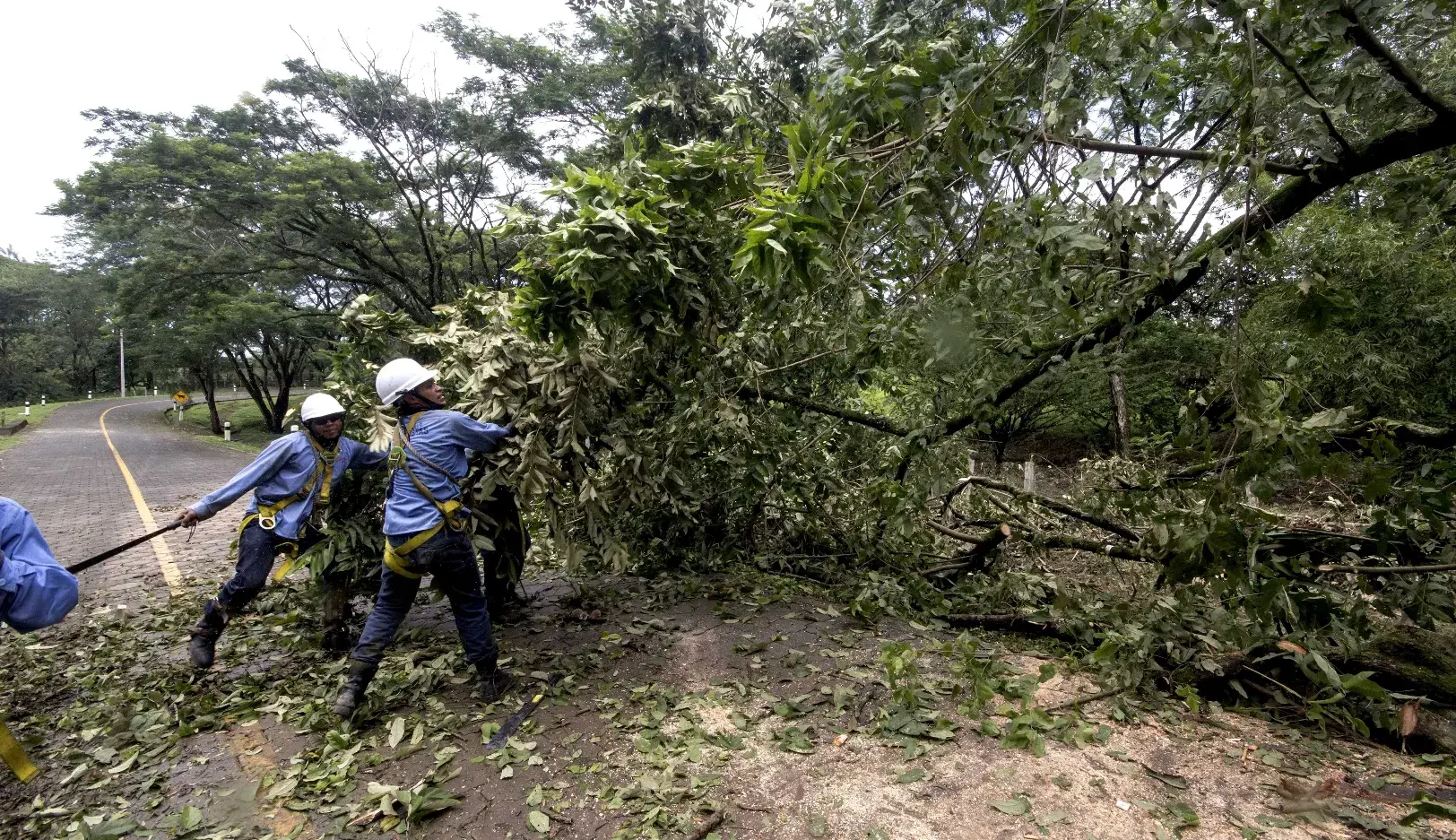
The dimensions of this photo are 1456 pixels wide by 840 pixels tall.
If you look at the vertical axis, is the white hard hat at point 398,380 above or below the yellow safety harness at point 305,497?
above

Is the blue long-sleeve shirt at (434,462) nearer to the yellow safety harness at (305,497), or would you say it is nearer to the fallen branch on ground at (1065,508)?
the yellow safety harness at (305,497)

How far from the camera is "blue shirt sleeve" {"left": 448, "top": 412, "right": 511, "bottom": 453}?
3.76 metres

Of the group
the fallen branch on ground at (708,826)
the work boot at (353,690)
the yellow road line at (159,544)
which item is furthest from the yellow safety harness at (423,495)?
the yellow road line at (159,544)

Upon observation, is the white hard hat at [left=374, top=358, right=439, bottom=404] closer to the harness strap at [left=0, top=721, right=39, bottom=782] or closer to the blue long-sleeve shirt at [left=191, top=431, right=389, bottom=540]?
the blue long-sleeve shirt at [left=191, top=431, right=389, bottom=540]

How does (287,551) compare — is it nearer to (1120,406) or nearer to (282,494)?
(282,494)

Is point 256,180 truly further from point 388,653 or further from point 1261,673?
point 1261,673

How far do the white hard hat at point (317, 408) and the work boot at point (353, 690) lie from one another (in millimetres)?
1450

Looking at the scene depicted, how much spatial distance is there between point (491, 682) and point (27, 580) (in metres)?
1.96

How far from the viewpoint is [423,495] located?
12.0 feet

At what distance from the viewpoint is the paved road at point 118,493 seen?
22.7ft

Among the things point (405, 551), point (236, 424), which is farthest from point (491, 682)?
point (236, 424)

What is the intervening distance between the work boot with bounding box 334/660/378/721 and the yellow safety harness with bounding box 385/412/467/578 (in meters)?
0.49

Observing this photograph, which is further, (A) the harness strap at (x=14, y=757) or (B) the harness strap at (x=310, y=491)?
(B) the harness strap at (x=310, y=491)

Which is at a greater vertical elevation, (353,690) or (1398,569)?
(1398,569)
